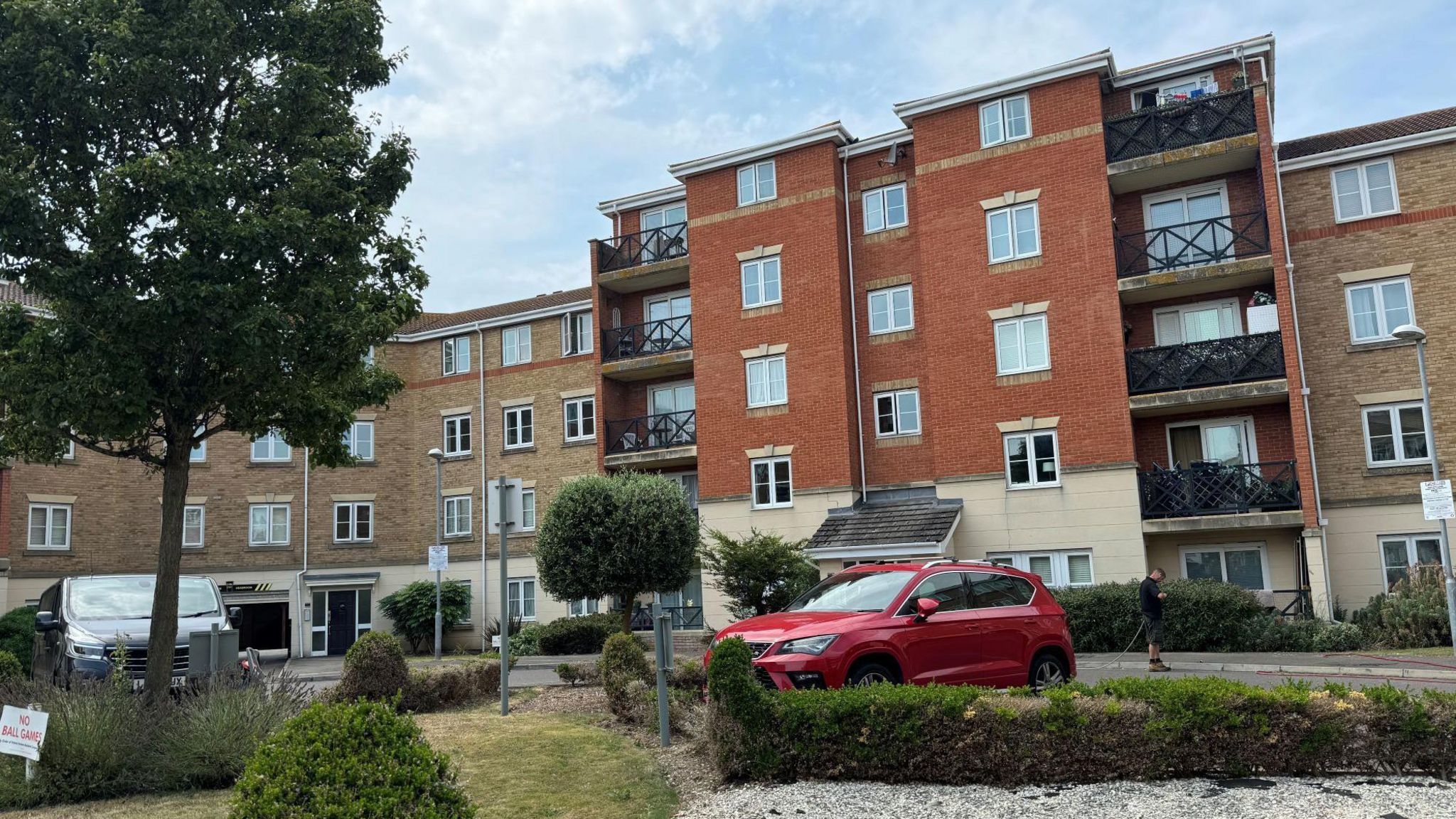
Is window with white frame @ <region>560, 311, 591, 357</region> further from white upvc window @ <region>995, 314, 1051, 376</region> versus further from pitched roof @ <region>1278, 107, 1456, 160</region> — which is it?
pitched roof @ <region>1278, 107, 1456, 160</region>

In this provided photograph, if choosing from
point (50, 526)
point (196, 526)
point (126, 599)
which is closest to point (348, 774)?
point (126, 599)

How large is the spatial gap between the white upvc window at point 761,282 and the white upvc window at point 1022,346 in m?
6.14

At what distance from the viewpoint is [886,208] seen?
2909 centimetres

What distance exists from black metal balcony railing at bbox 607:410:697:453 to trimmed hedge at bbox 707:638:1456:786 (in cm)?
2296

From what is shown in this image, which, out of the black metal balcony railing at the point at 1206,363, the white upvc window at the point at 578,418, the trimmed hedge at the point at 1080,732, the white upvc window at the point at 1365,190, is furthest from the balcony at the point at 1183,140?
the trimmed hedge at the point at 1080,732

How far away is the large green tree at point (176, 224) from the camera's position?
10.6 m

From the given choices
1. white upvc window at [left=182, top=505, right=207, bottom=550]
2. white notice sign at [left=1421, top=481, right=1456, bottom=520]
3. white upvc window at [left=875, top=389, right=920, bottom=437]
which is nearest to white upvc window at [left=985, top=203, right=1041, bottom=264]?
white upvc window at [left=875, top=389, right=920, bottom=437]

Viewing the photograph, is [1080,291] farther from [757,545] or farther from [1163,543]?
[757,545]

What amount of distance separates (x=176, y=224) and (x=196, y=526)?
2820 cm

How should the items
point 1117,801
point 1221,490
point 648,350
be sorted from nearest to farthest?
point 1117,801 < point 1221,490 < point 648,350

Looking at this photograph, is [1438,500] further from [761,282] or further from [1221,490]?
[761,282]

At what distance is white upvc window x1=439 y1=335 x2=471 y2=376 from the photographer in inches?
1518

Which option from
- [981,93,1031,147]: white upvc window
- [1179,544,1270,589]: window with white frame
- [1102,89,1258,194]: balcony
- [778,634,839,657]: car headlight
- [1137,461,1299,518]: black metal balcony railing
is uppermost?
[981,93,1031,147]: white upvc window

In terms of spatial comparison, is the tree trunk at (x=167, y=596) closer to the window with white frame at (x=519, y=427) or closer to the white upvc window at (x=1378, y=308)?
the white upvc window at (x=1378, y=308)
